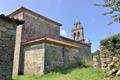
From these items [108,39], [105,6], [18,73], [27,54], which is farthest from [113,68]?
[18,73]

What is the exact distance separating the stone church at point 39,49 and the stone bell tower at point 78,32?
9763 millimetres

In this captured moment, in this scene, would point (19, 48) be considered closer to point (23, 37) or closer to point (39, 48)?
point (23, 37)

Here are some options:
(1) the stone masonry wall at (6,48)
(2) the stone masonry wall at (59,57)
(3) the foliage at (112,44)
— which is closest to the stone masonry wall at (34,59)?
(2) the stone masonry wall at (59,57)

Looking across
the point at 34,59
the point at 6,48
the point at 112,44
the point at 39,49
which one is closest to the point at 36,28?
the point at 39,49

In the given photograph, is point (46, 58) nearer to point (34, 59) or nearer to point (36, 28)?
point (34, 59)

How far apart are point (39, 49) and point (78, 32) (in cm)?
1748

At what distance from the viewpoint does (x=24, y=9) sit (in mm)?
17828

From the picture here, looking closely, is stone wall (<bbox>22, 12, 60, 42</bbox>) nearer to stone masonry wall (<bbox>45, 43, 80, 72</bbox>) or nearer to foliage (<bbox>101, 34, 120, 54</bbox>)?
stone masonry wall (<bbox>45, 43, 80, 72</bbox>)

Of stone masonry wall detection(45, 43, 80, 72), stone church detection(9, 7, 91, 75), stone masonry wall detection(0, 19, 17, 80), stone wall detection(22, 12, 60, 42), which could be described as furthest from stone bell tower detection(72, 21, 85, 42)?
stone masonry wall detection(0, 19, 17, 80)

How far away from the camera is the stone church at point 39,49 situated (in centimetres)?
1358

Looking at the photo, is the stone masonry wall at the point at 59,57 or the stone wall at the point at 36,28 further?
the stone wall at the point at 36,28

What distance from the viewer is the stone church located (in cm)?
1358

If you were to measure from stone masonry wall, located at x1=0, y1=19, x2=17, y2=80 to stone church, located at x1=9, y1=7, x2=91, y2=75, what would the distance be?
20.8ft

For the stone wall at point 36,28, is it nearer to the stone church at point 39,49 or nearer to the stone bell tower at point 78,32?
the stone church at point 39,49
